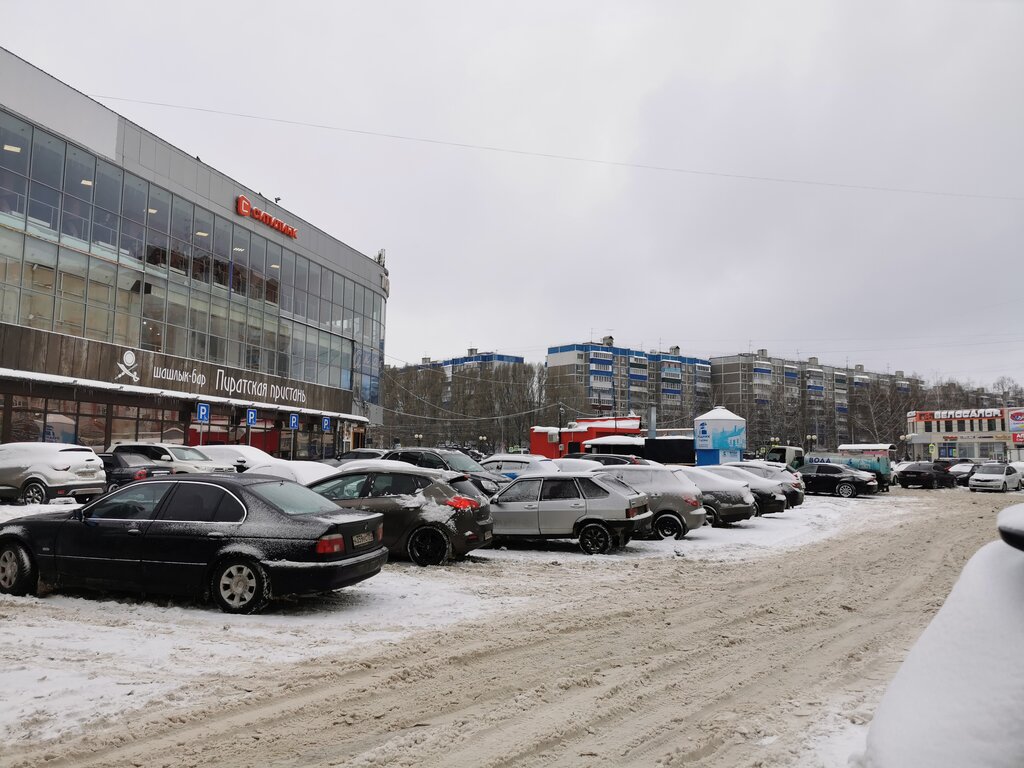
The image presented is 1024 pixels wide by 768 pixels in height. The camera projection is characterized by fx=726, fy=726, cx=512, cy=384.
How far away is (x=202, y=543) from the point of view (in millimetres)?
7754

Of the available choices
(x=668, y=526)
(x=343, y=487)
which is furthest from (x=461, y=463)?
A: (x=343, y=487)

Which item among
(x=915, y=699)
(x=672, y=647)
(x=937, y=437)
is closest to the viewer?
(x=915, y=699)

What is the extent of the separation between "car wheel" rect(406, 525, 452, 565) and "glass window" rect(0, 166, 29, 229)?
23.1 meters

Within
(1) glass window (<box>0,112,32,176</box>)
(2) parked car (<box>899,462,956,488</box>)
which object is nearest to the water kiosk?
(2) parked car (<box>899,462,956,488</box>)

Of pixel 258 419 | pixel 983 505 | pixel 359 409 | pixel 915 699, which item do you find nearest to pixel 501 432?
pixel 359 409

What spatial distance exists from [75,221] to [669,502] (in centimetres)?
2575

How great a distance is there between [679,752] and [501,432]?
96660mm

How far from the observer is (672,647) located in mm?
→ 6441

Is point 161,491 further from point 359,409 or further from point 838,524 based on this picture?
point 359,409

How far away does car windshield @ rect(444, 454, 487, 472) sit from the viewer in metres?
20.1

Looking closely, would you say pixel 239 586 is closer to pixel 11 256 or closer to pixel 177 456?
pixel 177 456

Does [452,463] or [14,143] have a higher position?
[14,143]

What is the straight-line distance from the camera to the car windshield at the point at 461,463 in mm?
20059

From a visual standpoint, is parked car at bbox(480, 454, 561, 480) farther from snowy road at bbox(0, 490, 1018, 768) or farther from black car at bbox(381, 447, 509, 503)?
snowy road at bbox(0, 490, 1018, 768)
